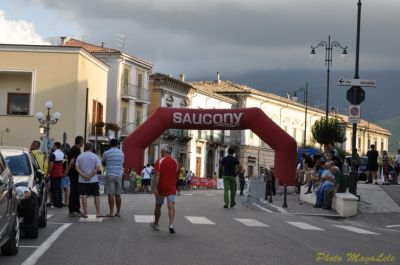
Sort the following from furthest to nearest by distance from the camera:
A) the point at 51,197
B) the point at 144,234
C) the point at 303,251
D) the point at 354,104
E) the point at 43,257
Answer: the point at 354,104 → the point at 51,197 → the point at 144,234 → the point at 303,251 → the point at 43,257

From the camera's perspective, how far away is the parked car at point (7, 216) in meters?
9.89

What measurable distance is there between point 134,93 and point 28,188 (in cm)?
5409

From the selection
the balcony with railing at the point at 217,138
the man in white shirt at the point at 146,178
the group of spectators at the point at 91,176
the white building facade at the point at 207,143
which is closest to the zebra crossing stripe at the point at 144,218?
the group of spectators at the point at 91,176

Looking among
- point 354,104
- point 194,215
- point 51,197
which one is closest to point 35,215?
point 194,215

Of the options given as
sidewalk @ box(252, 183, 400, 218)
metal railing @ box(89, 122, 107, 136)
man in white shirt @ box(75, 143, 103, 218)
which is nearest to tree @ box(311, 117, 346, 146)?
metal railing @ box(89, 122, 107, 136)

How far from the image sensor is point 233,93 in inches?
3573

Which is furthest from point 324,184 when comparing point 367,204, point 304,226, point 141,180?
point 141,180

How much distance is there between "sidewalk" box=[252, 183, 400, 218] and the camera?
80.4 feet

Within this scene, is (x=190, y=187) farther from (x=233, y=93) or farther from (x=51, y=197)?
(x=51, y=197)

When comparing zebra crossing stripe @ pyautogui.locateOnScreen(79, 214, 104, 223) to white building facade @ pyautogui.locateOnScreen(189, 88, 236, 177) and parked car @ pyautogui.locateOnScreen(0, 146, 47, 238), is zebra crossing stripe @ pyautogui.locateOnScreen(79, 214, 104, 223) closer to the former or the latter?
parked car @ pyautogui.locateOnScreen(0, 146, 47, 238)

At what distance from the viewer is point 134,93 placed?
6688cm

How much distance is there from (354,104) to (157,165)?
1114 cm

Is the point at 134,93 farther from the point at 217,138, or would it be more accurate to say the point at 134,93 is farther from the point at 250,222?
the point at 250,222

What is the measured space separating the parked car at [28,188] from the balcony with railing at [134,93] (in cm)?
5051
